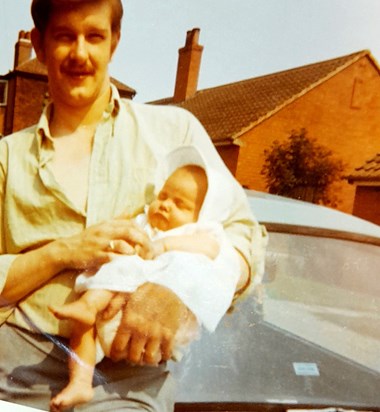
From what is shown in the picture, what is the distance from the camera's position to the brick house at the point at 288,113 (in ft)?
3.63

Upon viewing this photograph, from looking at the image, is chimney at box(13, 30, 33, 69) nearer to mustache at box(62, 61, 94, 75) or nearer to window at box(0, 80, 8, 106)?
window at box(0, 80, 8, 106)

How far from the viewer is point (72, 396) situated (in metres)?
0.98

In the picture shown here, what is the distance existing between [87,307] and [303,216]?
553mm

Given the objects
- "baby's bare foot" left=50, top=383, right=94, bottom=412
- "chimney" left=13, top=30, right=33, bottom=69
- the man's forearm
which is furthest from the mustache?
"baby's bare foot" left=50, top=383, right=94, bottom=412

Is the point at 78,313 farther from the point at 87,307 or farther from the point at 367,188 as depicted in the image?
the point at 367,188

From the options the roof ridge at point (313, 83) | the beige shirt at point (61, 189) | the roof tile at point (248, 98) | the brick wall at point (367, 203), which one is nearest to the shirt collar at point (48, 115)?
the beige shirt at point (61, 189)

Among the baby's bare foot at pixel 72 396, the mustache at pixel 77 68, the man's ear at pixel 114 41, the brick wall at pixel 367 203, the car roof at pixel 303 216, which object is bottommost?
the baby's bare foot at pixel 72 396

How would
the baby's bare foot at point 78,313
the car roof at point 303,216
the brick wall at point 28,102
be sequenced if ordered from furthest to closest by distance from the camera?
the car roof at point 303,216
the brick wall at point 28,102
the baby's bare foot at point 78,313

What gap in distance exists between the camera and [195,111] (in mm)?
1098

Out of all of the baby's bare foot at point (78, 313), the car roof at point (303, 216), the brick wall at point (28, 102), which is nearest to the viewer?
the baby's bare foot at point (78, 313)

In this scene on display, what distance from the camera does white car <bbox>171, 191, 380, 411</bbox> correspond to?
4.07 ft

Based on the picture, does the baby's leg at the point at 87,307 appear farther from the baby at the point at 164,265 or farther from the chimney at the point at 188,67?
the chimney at the point at 188,67

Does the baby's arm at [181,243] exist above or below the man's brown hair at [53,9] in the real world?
below

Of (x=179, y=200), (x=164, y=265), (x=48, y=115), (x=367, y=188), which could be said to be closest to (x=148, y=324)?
(x=164, y=265)
